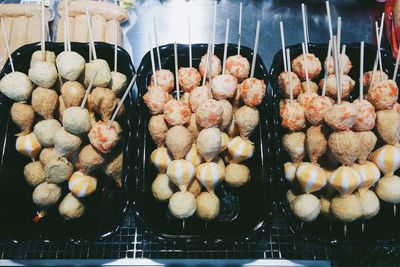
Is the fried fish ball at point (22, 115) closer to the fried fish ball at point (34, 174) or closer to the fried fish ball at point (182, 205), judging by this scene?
the fried fish ball at point (34, 174)

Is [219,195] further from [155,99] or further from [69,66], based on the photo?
[69,66]

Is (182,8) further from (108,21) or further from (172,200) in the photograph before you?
(172,200)

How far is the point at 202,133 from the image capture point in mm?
1973

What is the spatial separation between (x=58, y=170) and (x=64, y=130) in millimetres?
207

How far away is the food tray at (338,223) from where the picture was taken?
1.98 metres

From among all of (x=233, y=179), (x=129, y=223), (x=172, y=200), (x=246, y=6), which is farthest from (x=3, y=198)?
(x=246, y=6)

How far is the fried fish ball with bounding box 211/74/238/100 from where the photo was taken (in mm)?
2100

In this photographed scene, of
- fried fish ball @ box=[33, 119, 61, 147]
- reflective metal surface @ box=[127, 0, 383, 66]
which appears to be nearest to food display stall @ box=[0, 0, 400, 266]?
fried fish ball @ box=[33, 119, 61, 147]

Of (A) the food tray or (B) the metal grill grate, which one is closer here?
(A) the food tray

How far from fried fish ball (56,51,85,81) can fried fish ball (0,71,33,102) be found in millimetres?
191

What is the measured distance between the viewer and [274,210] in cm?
201

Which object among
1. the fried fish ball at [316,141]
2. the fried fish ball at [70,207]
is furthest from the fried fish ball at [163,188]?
the fried fish ball at [316,141]

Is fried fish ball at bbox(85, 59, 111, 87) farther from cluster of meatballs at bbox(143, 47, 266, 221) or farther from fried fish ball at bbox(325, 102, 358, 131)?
fried fish ball at bbox(325, 102, 358, 131)

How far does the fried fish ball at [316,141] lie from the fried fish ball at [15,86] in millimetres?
1492
